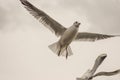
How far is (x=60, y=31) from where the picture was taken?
1899mm

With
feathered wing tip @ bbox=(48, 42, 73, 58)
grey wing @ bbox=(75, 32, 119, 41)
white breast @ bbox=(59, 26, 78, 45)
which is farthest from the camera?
grey wing @ bbox=(75, 32, 119, 41)

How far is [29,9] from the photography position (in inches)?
72.2

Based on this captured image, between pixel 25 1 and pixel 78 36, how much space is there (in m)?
0.50

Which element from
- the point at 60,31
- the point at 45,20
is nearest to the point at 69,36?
the point at 60,31

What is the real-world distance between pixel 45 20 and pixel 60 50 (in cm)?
26

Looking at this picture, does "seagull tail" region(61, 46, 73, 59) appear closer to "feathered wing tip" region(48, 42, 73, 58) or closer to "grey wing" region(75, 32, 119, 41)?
"feathered wing tip" region(48, 42, 73, 58)

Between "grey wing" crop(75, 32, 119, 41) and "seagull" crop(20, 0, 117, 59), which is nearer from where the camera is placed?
"seagull" crop(20, 0, 117, 59)

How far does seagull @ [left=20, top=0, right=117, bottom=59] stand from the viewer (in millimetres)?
1767

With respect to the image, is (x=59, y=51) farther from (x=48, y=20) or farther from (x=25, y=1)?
(x=25, y=1)

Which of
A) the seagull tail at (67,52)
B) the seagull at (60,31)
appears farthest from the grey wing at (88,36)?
the seagull tail at (67,52)

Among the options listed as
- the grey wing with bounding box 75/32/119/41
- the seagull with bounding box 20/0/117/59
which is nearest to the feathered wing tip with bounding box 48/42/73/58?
the seagull with bounding box 20/0/117/59

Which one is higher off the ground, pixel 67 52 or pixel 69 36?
pixel 69 36

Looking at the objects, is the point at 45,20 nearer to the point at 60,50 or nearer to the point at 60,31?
the point at 60,31

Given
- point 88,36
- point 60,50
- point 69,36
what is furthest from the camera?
point 88,36
